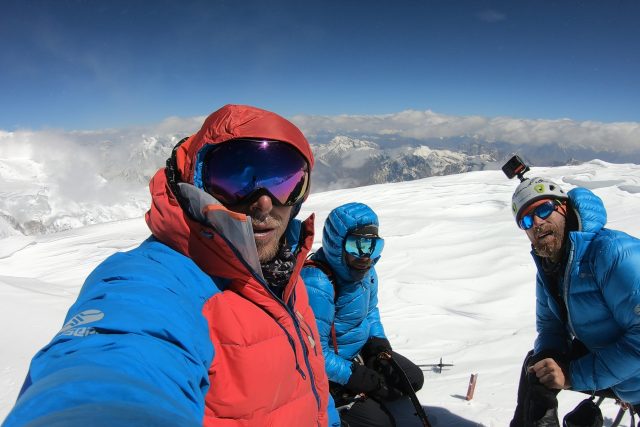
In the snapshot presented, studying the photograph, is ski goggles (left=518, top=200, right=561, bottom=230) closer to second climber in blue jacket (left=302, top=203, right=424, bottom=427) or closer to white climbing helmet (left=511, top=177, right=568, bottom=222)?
white climbing helmet (left=511, top=177, right=568, bottom=222)

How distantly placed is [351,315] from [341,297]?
207 mm

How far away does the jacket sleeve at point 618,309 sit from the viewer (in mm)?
2002

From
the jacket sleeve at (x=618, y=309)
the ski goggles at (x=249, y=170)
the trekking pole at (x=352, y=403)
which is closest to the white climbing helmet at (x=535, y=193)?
the jacket sleeve at (x=618, y=309)

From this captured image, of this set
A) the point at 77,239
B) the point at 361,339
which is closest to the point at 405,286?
the point at 361,339

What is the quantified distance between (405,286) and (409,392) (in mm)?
4188

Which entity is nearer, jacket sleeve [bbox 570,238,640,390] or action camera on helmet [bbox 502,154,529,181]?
jacket sleeve [bbox 570,238,640,390]

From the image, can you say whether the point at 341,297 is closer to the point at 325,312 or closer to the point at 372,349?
the point at 325,312

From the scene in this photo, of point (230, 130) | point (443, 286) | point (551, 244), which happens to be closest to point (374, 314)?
point (551, 244)

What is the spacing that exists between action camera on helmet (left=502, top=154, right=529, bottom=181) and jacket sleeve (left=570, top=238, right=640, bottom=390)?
1139 mm

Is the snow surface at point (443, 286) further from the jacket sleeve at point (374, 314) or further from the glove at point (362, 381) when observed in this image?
the jacket sleeve at point (374, 314)

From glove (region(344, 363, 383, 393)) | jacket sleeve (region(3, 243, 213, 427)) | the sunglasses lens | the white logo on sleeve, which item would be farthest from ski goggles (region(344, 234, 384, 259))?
the white logo on sleeve

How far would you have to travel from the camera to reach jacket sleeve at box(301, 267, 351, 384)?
9.49ft

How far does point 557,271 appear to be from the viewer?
99.8 inches

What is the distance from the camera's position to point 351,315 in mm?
3297
